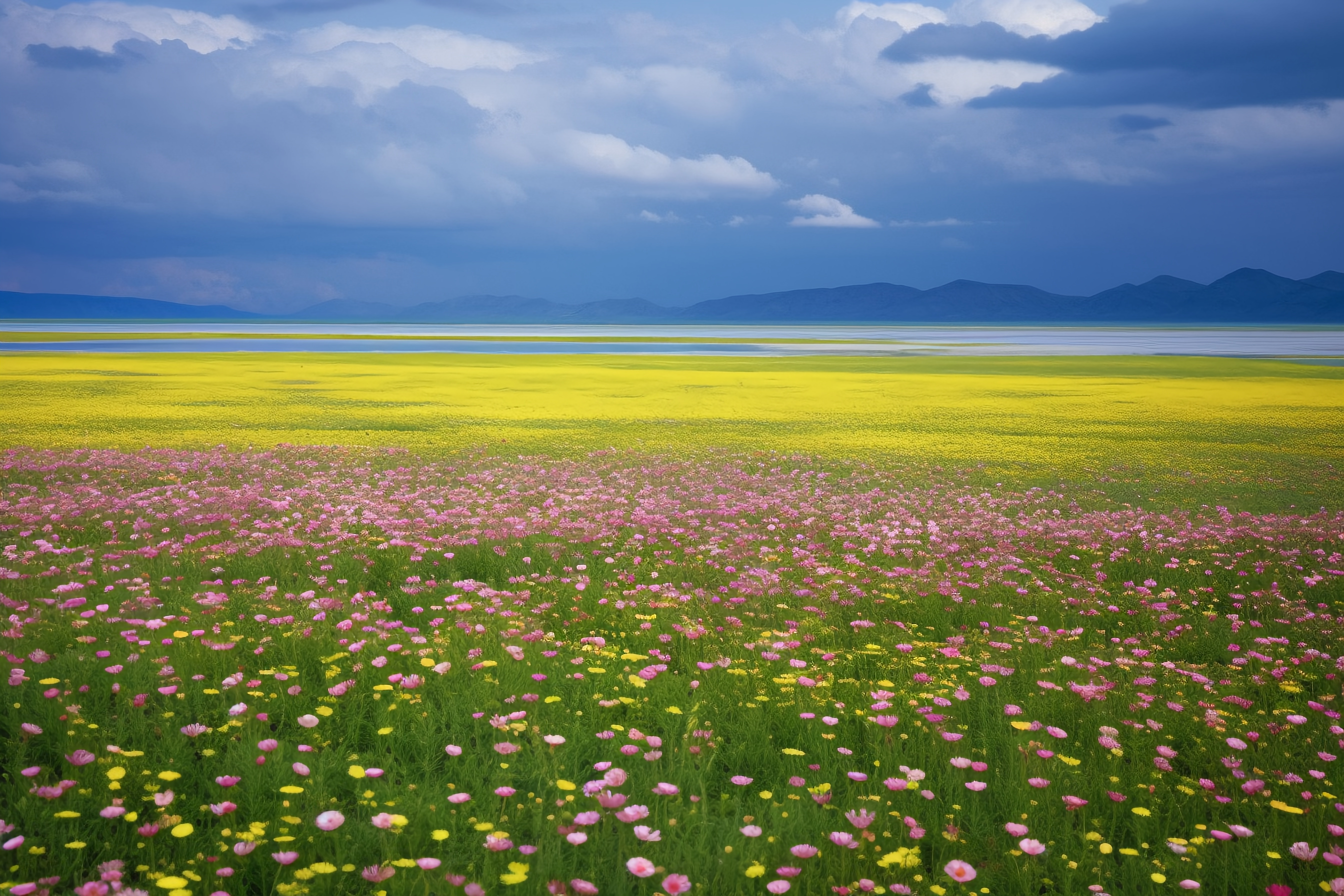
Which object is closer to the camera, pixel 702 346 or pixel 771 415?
pixel 771 415

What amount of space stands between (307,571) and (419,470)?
6685 millimetres

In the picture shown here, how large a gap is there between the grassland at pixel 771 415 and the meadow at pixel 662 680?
212 centimetres

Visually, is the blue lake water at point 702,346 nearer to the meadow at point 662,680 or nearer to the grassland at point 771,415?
the grassland at point 771,415

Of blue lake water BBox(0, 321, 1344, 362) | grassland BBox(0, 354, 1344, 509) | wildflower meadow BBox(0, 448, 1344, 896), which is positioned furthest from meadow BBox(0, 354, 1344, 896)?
Result: blue lake water BBox(0, 321, 1344, 362)

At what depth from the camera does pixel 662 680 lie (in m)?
6.67

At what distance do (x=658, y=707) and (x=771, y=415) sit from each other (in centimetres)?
2231

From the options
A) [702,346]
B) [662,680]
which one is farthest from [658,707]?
[702,346]

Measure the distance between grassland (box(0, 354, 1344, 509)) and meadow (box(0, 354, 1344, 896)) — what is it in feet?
6.96

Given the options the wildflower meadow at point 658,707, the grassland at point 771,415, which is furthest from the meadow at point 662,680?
the grassland at point 771,415

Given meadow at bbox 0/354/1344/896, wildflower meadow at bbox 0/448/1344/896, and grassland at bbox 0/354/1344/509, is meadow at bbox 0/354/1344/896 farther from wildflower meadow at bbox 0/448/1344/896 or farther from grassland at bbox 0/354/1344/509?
grassland at bbox 0/354/1344/509

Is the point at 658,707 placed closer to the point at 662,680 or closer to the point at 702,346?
the point at 662,680

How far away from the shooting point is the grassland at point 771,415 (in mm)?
18812

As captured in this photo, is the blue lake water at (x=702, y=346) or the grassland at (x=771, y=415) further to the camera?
the blue lake water at (x=702, y=346)

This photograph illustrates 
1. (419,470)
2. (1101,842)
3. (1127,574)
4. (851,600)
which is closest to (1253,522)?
(1127,574)
